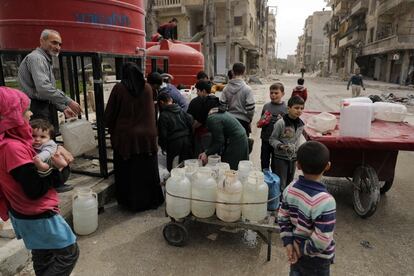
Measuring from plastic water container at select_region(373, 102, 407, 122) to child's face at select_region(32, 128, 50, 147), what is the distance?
4.65 m

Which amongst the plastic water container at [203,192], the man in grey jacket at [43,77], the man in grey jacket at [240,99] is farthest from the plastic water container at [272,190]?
the man in grey jacket at [43,77]

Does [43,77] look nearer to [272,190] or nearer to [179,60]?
[272,190]

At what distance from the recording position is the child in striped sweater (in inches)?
71.7

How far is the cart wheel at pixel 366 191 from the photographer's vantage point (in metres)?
3.80

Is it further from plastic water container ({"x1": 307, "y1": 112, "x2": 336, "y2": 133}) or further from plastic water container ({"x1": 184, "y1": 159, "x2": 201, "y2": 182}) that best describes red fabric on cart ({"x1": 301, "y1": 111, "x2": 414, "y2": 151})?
plastic water container ({"x1": 184, "y1": 159, "x2": 201, "y2": 182})

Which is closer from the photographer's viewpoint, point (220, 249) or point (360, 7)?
point (220, 249)

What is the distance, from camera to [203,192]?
3.24m

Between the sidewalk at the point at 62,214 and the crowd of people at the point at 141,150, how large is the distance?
0.59 ft

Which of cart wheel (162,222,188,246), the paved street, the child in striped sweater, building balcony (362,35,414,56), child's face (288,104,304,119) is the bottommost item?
the paved street

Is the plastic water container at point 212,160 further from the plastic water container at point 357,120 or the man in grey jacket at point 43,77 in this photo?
the man in grey jacket at point 43,77

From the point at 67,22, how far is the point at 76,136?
1.50 meters

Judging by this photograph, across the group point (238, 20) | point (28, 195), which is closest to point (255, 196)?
point (28, 195)

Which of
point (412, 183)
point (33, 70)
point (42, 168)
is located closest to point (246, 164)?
point (42, 168)

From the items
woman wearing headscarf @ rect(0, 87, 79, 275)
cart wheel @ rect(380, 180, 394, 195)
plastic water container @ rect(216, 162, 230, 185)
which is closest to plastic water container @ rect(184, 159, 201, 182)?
plastic water container @ rect(216, 162, 230, 185)
